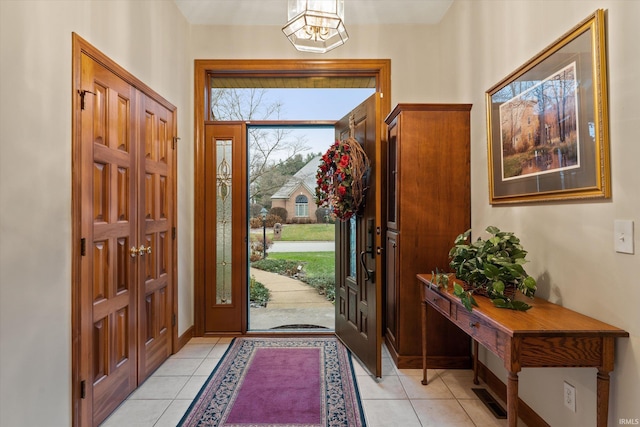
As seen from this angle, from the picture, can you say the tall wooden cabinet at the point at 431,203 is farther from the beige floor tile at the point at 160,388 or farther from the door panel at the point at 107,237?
the door panel at the point at 107,237

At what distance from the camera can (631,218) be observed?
135cm

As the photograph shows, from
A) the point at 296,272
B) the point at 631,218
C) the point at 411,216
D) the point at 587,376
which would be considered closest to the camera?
the point at 631,218

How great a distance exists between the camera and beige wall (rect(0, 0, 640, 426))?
1.39 metres

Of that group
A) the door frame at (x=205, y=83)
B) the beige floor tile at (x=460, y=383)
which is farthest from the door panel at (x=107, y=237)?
the beige floor tile at (x=460, y=383)

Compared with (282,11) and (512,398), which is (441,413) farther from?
(282,11)

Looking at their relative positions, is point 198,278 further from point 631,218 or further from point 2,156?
point 631,218

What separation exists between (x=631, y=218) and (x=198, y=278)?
3.29m

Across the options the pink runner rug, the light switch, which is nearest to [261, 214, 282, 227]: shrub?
the pink runner rug

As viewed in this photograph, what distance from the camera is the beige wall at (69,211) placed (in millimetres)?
1387

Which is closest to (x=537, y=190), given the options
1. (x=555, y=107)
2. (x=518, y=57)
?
(x=555, y=107)

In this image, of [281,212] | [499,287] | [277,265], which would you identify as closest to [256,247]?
[277,265]

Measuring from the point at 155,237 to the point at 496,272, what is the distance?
2408mm

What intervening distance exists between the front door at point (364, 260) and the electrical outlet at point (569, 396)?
1.15m

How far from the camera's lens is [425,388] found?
95.7 inches
